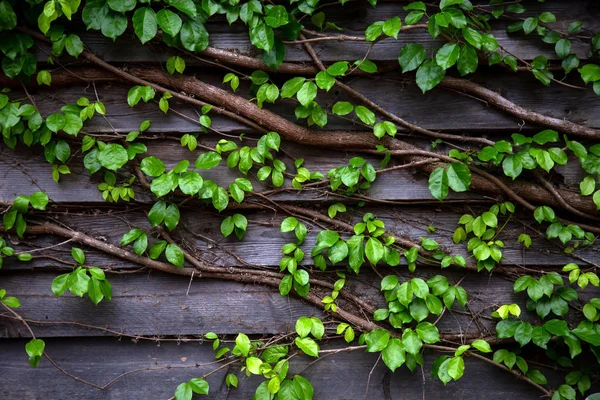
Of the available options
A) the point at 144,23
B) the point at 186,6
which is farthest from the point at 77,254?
the point at 186,6

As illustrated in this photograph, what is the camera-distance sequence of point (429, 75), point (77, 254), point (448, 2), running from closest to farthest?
point (448, 2) → point (429, 75) → point (77, 254)

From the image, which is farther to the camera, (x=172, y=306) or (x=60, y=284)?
(x=172, y=306)

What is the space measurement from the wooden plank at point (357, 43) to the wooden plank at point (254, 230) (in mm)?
533

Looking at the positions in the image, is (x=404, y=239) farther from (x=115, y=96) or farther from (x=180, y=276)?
(x=115, y=96)

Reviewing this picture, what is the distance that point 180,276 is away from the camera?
1.88m

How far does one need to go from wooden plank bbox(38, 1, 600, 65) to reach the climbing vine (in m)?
0.02

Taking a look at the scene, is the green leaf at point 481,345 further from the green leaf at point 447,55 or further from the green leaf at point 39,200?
the green leaf at point 39,200

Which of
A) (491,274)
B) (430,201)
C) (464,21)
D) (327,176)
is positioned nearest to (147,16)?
(327,176)

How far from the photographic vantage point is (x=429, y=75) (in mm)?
1689

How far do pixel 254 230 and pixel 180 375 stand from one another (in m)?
0.59

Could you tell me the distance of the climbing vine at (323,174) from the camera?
5.60ft

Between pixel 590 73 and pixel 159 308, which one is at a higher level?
pixel 590 73

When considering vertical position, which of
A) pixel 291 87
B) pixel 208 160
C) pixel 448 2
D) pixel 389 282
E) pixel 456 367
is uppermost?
pixel 448 2

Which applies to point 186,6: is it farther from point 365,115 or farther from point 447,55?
point 447,55
